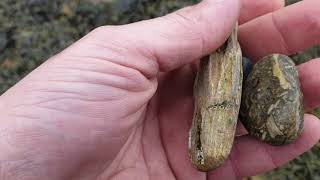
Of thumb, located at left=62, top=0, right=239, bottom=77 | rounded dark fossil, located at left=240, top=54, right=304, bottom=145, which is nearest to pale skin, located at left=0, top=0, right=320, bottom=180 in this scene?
thumb, located at left=62, top=0, right=239, bottom=77

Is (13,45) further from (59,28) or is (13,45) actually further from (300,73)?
A: (300,73)

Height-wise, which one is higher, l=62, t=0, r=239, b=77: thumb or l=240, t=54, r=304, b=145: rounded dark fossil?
l=62, t=0, r=239, b=77: thumb

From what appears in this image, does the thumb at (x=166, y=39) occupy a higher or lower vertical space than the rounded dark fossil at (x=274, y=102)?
higher

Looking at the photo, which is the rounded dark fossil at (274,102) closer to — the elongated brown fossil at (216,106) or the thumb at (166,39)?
the elongated brown fossil at (216,106)

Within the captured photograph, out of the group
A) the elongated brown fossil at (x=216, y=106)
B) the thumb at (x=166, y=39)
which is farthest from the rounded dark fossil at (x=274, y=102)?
the thumb at (x=166, y=39)

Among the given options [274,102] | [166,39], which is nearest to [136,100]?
[166,39]

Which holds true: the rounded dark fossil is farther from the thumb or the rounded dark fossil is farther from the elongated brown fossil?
the thumb
